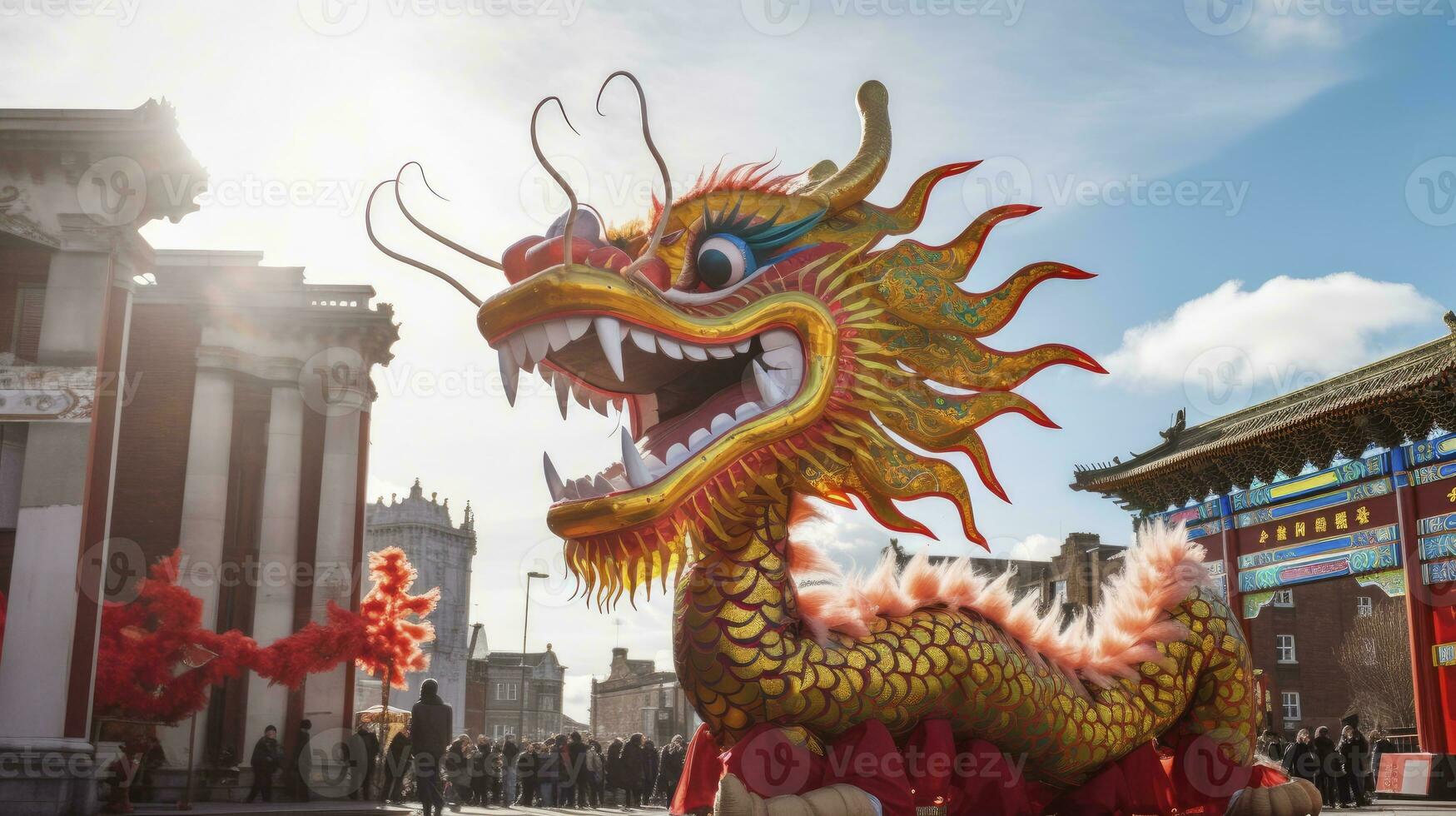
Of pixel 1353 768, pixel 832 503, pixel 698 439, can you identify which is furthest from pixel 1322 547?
pixel 698 439

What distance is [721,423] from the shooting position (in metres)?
4.05

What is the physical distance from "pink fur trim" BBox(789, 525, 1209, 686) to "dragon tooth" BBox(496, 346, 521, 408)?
1287 mm

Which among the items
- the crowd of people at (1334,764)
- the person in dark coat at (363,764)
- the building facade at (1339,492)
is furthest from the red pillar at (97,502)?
the crowd of people at (1334,764)

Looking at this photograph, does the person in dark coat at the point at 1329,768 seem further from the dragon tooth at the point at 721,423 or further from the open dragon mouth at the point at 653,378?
the dragon tooth at the point at 721,423

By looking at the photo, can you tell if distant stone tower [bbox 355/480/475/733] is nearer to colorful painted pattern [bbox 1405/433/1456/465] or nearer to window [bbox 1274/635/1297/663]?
window [bbox 1274/635/1297/663]

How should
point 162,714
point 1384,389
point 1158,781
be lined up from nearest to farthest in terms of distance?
point 1158,781, point 162,714, point 1384,389

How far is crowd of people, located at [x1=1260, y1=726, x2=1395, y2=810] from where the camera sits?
596 inches

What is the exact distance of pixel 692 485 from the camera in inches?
153

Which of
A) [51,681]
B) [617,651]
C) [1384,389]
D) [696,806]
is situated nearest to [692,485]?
[696,806]

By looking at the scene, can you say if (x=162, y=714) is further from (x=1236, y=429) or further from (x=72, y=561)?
(x=1236, y=429)

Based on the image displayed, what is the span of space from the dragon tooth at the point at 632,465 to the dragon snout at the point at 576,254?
0.58 meters

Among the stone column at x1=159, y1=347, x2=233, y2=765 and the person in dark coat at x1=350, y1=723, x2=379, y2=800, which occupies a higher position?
the stone column at x1=159, y1=347, x2=233, y2=765

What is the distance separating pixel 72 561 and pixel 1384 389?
16138 mm

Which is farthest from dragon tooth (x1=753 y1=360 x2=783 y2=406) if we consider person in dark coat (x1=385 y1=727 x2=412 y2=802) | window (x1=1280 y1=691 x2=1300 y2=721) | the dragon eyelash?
window (x1=1280 y1=691 x2=1300 y2=721)
